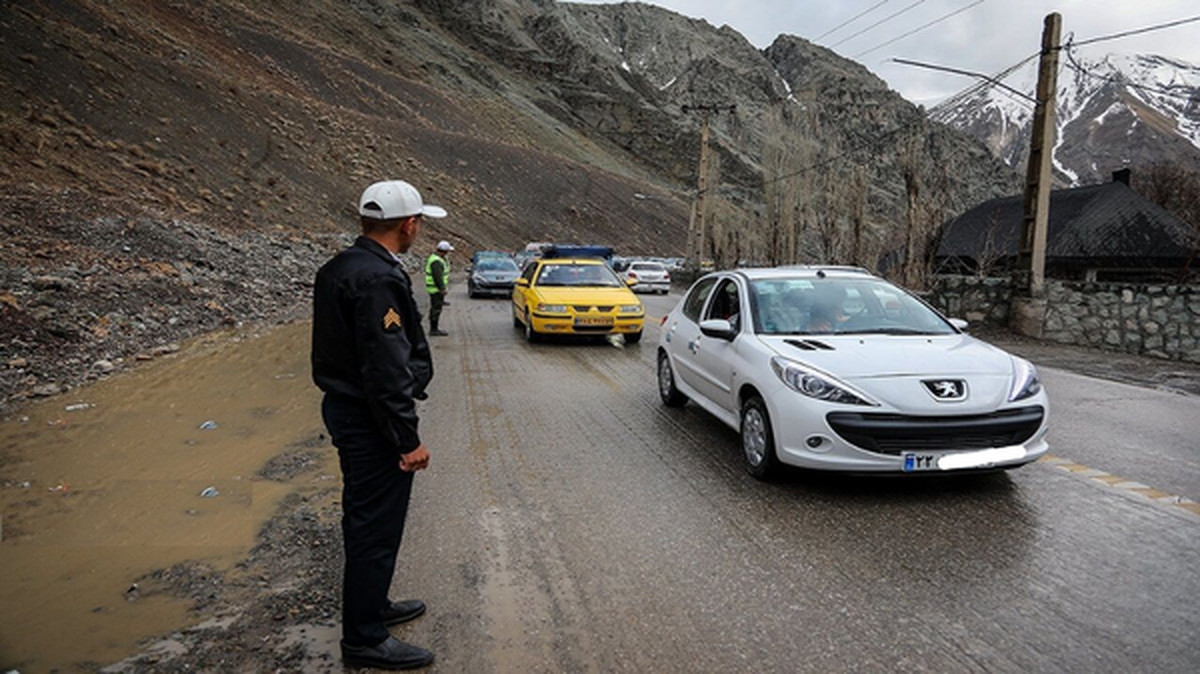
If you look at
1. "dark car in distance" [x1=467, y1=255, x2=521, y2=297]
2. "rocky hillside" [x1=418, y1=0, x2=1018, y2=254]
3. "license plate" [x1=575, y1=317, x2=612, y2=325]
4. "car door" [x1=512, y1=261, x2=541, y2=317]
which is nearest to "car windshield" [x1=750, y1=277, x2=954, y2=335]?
"license plate" [x1=575, y1=317, x2=612, y2=325]

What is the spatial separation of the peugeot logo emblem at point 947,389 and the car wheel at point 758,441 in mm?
1055

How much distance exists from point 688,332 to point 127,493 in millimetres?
4909

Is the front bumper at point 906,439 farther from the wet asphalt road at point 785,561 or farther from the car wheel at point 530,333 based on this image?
the car wheel at point 530,333

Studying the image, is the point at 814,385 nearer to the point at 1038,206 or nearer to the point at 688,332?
the point at 688,332

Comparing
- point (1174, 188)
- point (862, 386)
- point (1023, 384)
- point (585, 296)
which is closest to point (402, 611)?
point (862, 386)

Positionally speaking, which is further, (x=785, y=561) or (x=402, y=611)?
(x=785, y=561)

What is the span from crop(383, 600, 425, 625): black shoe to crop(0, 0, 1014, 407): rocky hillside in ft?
Answer: 24.1

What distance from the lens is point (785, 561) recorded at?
14.0 feet

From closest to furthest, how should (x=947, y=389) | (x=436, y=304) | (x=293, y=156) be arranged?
1. (x=947, y=389)
2. (x=436, y=304)
3. (x=293, y=156)

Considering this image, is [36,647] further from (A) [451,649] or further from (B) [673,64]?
(B) [673,64]

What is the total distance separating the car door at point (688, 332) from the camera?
7.59 metres

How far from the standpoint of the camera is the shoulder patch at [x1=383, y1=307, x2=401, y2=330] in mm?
3102

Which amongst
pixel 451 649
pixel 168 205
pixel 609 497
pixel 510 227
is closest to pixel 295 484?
pixel 609 497

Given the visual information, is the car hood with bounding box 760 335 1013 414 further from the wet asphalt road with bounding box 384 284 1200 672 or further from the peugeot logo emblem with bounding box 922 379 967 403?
the wet asphalt road with bounding box 384 284 1200 672
